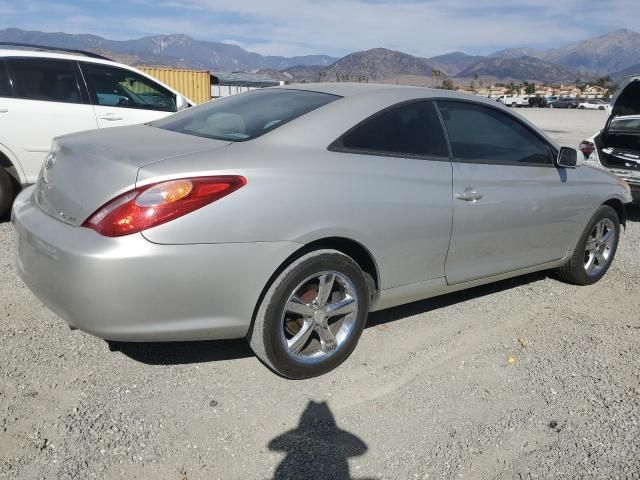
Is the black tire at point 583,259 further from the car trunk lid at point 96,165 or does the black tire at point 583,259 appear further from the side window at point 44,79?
the side window at point 44,79

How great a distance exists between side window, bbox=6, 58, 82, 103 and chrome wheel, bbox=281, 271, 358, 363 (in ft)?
14.7

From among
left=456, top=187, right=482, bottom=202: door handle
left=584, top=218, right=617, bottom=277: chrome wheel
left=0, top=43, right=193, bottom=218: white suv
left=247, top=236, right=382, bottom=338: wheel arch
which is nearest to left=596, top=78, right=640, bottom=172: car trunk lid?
left=584, top=218, right=617, bottom=277: chrome wheel

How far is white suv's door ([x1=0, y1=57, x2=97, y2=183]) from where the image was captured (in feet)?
18.6

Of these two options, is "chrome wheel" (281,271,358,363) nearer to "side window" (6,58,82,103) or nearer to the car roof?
the car roof

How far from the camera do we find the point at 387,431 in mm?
2650

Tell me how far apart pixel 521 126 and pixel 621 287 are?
183cm

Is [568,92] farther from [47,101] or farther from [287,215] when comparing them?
[287,215]

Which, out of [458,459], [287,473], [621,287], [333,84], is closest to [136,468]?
[287,473]

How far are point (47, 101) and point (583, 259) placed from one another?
552 centimetres

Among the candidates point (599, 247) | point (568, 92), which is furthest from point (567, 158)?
point (568, 92)

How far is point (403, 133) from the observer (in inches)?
130

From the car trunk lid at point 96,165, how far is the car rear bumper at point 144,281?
11 centimetres

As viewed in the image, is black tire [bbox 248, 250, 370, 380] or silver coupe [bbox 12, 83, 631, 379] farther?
black tire [bbox 248, 250, 370, 380]

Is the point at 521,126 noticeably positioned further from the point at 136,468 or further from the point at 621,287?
the point at 136,468
